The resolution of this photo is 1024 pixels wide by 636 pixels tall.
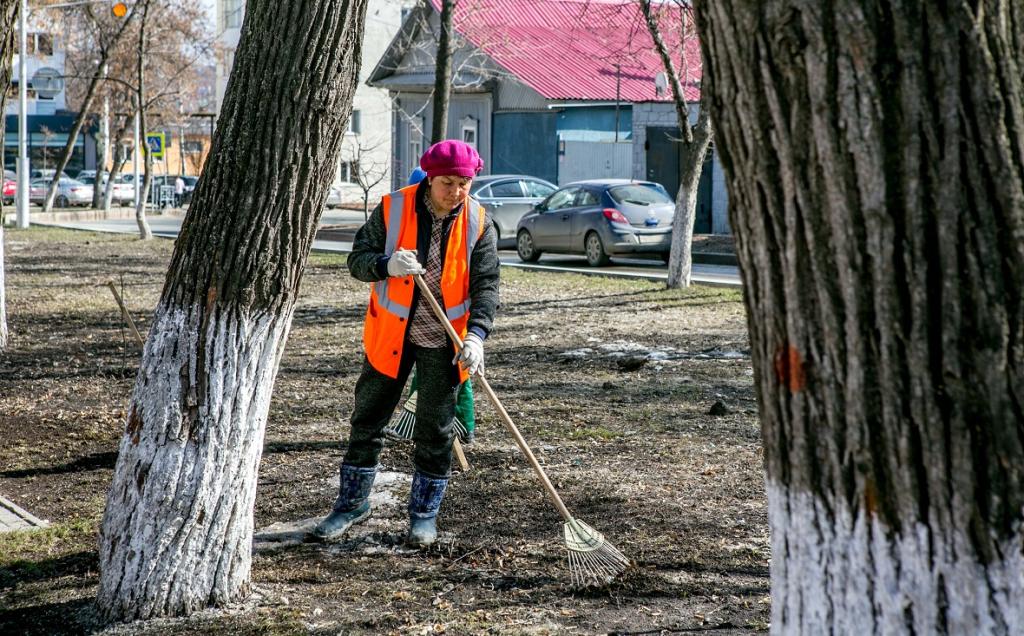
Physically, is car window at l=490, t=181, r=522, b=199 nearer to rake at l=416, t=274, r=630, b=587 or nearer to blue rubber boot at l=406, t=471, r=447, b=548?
blue rubber boot at l=406, t=471, r=447, b=548

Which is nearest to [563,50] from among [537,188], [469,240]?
[537,188]

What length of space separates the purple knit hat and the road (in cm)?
429

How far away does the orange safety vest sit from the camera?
508 centimetres

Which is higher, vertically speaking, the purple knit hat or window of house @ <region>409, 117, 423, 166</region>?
window of house @ <region>409, 117, 423, 166</region>

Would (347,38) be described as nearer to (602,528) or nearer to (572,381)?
(602,528)

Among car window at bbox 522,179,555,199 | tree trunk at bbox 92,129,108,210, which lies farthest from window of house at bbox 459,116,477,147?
tree trunk at bbox 92,129,108,210

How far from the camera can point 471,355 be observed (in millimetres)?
4934

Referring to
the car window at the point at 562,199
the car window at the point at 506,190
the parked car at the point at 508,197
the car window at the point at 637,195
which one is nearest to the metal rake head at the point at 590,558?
the car window at the point at 637,195

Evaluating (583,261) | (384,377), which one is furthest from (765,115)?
(583,261)

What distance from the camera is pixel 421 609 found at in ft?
14.4

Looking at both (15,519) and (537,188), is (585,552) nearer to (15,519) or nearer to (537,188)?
(15,519)

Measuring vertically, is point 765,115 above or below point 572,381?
above

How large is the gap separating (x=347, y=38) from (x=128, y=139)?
49431mm

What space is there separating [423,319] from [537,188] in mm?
20928
